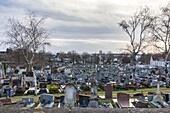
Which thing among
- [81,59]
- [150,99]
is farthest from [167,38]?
[81,59]

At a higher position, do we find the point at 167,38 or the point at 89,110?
the point at 167,38

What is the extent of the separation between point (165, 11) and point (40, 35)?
1396 centimetres

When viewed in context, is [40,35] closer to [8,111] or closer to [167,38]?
[167,38]

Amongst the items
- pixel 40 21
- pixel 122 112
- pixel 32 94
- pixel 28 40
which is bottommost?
pixel 32 94

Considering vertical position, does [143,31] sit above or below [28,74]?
above

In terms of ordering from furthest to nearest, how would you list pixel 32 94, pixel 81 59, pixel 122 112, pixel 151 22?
1. pixel 81 59
2. pixel 151 22
3. pixel 32 94
4. pixel 122 112

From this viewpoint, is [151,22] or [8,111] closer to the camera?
[8,111]

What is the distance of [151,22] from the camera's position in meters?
30.0

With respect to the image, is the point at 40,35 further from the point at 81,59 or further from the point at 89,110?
the point at 81,59

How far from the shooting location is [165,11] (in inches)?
1051

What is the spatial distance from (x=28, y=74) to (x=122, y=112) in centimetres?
2195

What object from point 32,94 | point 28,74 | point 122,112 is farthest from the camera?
point 28,74

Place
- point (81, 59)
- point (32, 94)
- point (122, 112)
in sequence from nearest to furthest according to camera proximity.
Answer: point (122, 112) → point (32, 94) → point (81, 59)

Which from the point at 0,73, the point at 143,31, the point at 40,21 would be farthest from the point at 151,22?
the point at 0,73
